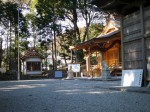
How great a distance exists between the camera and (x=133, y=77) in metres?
13.0

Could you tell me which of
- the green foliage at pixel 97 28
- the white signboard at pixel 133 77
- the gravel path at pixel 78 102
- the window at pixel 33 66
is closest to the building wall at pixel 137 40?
the white signboard at pixel 133 77

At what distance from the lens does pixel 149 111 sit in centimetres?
632

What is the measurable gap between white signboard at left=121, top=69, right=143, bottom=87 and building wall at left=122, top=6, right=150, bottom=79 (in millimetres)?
262

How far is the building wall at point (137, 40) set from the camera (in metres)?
12.3

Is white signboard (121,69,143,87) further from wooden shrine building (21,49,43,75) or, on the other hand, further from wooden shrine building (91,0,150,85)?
wooden shrine building (21,49,43,75)

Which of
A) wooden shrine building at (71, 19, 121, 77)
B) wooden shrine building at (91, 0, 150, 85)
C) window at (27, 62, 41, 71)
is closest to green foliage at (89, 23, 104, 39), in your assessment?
window at (27, 62, 41, 71)

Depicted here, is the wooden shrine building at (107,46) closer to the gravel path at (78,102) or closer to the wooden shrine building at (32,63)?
the wooden shrine building at (32,63)

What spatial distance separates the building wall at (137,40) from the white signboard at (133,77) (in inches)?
10.3

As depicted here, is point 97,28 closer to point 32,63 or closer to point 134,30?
point 32,63

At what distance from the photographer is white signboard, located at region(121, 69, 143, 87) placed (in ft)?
41.3

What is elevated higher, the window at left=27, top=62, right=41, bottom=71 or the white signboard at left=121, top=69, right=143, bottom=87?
the window at left=27, top=62, right=41, bottom=71

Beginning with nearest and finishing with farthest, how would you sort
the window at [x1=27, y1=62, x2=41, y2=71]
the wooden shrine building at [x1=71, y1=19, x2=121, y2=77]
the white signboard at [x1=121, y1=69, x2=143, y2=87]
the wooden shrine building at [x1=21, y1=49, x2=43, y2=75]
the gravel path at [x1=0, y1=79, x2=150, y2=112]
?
the gravel path at [x1=0, y1=79, x2=150, y2=112] → the white signboard at [x1=121, y1=69, x2=143, y2=87] → the wooden shrine building at [x1=71, y1=19, x2=121, y2=77] → the wooden shrine building at [x1=21, y1=49, x2=43, y2=75] → the window at [x1=27, y1=62, x2=41, y2=71]

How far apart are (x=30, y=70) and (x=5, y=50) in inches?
433

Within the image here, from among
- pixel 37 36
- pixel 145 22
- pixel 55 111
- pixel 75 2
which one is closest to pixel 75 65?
pixel 75 2
